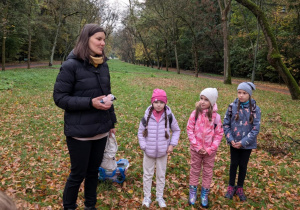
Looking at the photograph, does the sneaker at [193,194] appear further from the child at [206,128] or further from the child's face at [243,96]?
the child's face at [243,96]

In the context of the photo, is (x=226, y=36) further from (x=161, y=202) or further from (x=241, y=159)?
(x=161, y=202)

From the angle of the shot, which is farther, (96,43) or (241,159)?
(241,159)

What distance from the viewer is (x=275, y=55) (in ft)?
41.3

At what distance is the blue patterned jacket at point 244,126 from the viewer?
3.71m

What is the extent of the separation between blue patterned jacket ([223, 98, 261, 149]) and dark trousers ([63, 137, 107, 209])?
2.21 meters

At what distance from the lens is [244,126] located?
3.80 meters

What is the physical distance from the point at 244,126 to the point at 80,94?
272 cm

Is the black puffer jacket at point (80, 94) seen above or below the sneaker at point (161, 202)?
above

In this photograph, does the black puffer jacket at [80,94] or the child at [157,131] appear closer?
the black puffer jacket at [80,94]

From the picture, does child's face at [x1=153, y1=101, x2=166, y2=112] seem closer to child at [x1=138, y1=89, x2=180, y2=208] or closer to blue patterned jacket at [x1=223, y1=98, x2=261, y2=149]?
child at [x1=138, y1=89, x2=180, y2=208]

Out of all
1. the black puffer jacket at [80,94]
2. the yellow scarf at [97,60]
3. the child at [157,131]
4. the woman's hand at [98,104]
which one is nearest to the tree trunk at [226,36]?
the child at [157,131]

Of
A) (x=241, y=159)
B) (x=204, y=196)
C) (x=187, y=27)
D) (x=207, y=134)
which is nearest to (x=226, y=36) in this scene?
(x=187, y=27)

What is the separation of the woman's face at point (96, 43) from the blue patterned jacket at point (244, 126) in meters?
2.48

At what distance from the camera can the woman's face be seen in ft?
8.94
